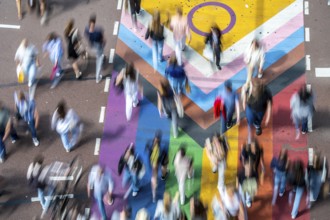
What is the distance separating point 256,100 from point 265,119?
1546 millimetres

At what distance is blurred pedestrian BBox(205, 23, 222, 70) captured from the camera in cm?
1516

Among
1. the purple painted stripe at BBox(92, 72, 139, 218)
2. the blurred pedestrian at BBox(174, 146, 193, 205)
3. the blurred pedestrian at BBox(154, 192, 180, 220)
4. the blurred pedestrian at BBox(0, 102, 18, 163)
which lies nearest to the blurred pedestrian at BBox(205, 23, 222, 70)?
the purple painted stripe at BBox(92, 72, 139, 218)

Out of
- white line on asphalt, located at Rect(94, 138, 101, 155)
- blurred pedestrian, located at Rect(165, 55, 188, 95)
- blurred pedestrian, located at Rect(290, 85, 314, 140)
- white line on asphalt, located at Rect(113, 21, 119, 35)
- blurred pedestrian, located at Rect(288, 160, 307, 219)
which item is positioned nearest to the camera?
blurred pedestrian, located at Rect(288, 160, 307, 219)

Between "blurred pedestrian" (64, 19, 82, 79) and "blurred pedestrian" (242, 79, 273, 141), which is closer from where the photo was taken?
"blurred pedestrian" (242, 79, 273, 141)

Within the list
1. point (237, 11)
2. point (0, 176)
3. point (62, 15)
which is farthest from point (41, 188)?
point (237, 11)

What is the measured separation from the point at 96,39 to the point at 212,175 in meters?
4.59

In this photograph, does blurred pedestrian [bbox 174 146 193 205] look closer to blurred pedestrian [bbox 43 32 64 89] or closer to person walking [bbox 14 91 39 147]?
person walking [bbox 14 91 39 147]

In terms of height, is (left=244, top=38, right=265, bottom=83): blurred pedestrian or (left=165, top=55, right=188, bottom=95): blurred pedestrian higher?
(left=244, top=38, right=265, bottom=83): blurred pedestrian

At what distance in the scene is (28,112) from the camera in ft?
46.2

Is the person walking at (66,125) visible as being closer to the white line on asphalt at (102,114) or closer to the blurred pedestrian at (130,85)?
the white line on asphalt at (102,114)

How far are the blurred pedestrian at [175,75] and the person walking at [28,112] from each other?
3.37 metres

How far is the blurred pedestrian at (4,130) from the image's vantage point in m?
13.8

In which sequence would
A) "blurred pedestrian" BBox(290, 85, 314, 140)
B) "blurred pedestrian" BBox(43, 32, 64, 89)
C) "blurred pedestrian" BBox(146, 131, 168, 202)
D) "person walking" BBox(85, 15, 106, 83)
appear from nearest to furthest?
"blurred pedestrian" BBox(146, 131, 168, 202)
"blurred pedestrian" BBox(290, 85, 314, 140)
"person walking" BBox(85, 15, 106, 83)
"blurred pedestrian" BBox(43, 32, 64, 89)

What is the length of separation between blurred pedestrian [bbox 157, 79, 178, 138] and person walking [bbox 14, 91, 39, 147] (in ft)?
10.0
